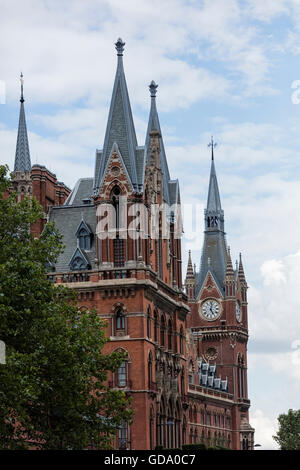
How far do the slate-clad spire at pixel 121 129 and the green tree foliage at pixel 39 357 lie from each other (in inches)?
1251

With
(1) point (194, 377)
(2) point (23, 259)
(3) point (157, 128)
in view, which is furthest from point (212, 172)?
(2) point (23, 259)

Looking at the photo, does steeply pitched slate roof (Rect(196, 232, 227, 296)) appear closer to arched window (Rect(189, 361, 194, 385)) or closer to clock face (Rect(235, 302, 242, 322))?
clock face (Rect(235, 302, 242, 322))

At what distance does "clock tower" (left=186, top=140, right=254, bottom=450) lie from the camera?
14688cm

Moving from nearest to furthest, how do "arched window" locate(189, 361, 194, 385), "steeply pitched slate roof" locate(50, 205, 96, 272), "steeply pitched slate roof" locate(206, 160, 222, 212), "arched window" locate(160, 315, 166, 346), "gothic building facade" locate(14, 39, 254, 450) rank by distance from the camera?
"gothic building facade" locate(14, 39, 254, 450), "steeply pitched slate roof" locate(50, 205, 96, 272), "arched window" locate(160, 315, 166, 346), "arched window" locate(189, 361, 194, 385), "steeply pitched slate roof" locate(206, 160, 222, 212)

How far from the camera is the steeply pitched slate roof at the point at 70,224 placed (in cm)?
8156

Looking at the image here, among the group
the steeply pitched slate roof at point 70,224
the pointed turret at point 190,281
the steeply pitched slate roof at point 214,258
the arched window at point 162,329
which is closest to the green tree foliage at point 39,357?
the steeply pitched slate roof at point 70,224

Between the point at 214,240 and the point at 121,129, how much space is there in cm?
7916

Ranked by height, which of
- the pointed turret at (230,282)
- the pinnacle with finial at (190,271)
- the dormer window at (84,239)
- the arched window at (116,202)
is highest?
the pinnacle with finial at (190,271)

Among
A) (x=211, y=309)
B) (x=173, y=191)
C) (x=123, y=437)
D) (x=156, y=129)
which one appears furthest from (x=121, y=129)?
(x=211, y=309)

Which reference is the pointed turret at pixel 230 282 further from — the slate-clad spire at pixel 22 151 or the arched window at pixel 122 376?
the arched window at pixel 122 376

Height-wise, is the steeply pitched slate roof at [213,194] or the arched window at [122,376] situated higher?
the steeply pitched slate roof at [213,194]

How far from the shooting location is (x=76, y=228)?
84.2 metres

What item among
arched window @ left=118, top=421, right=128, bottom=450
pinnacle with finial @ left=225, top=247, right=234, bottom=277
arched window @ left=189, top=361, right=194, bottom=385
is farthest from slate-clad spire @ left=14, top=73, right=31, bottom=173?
pinnacle with finial @ left=225, top=247, right=234, bottom=277

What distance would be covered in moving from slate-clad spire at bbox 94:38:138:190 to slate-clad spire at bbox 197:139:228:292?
244 ft
